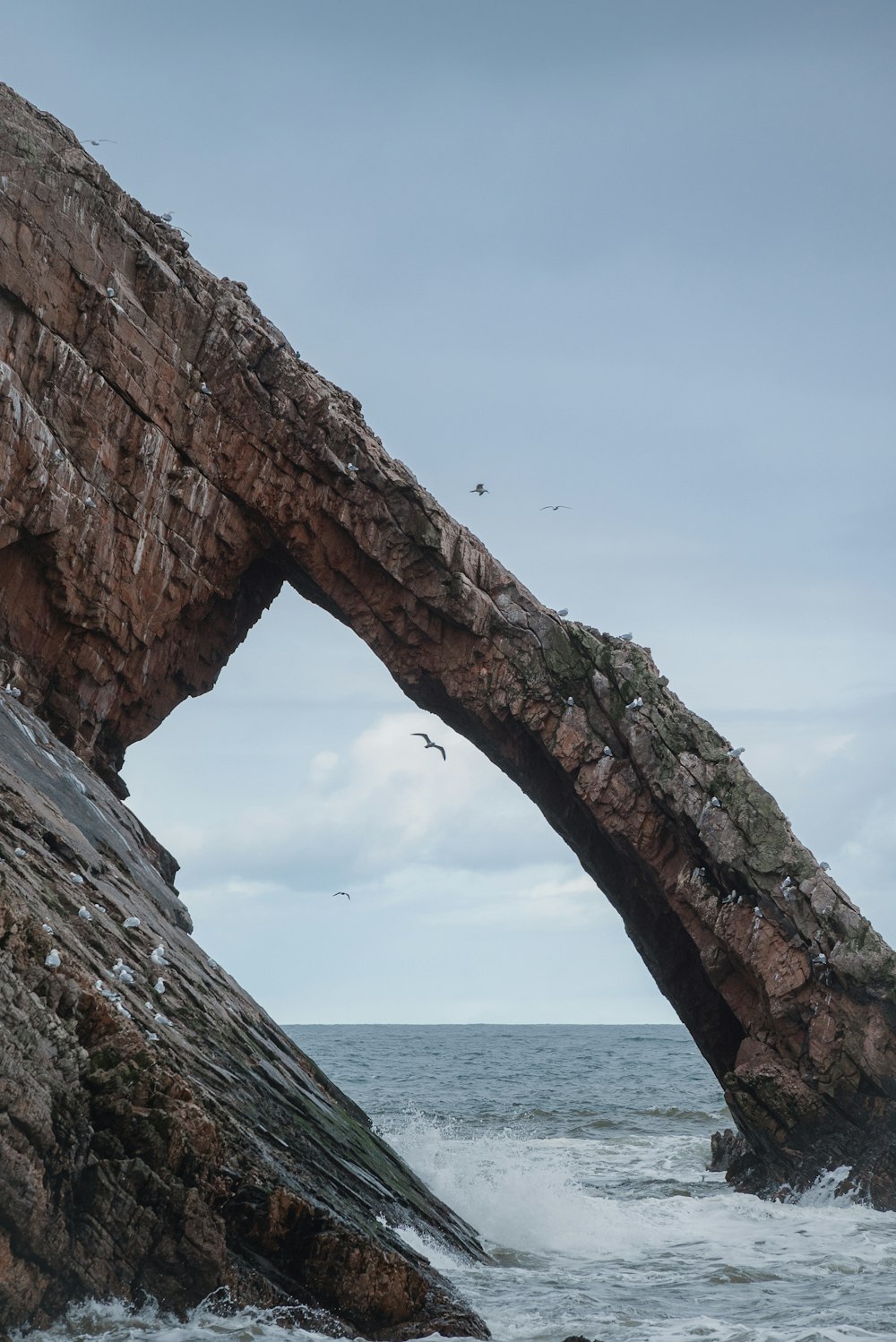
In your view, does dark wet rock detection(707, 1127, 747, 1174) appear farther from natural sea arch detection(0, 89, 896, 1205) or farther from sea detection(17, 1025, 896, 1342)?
natural sea arch detection(0, 89, 896, 1205)

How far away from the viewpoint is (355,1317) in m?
12.7

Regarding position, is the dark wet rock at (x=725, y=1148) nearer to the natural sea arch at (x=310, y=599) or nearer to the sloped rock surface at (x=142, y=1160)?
the natural sea arch at (x=310, y=599)

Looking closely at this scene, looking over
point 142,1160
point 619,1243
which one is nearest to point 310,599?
point 619,1243

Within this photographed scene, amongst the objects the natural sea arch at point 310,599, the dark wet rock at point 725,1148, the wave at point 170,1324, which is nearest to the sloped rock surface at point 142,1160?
the wave at point 170,1324

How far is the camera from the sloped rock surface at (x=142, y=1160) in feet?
37.8

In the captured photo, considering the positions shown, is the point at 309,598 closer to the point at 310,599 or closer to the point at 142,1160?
the point at 310,599

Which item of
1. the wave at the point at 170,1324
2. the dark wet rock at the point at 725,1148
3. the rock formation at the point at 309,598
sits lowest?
the wave at the point at 170,1324

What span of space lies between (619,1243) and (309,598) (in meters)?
16.2

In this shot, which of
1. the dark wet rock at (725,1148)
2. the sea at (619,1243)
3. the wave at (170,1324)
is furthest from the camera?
the dark wet rock at (725,1148)

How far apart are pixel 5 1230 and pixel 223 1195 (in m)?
2.35

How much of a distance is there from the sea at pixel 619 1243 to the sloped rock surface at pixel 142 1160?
499 millimetres

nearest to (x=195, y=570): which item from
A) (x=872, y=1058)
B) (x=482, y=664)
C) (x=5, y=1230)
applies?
(x=482, y=664)

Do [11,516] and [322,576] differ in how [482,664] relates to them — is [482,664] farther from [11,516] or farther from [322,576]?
[11,516]

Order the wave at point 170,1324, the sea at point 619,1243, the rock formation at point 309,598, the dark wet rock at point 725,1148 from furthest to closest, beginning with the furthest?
the dark wet rock at point 725,1148
the rock formation at point 309,598
the sea at point 619,1243
the wave at point 170,1324
